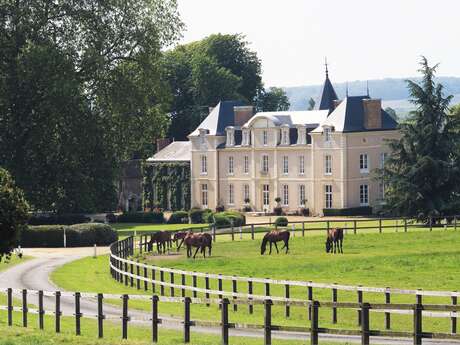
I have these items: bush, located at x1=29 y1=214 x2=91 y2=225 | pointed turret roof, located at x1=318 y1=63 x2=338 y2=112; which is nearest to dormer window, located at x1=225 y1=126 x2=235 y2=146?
pointed turret roof, located at x1=318 y1=63 x2=338 y2=112

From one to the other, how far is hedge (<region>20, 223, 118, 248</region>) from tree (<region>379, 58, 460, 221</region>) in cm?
1928

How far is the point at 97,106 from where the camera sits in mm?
76625

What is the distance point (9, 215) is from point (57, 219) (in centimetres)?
5031

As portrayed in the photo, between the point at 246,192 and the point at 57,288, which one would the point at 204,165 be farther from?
the point at 57,288

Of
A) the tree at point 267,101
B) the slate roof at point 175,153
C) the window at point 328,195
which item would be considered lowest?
the window at point 328,195

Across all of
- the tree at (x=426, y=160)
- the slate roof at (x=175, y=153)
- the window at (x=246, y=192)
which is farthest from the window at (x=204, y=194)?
the tree at (x=426, y=160)

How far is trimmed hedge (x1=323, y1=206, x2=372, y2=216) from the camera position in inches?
3634

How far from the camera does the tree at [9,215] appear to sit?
98.7 ft

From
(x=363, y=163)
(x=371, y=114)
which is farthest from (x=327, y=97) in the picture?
(x=363, y=163)

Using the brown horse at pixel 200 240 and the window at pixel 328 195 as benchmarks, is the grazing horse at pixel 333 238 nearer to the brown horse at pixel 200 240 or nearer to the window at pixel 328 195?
the brown horse at pixel 200 240

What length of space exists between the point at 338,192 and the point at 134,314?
209ft

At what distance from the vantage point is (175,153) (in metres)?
109

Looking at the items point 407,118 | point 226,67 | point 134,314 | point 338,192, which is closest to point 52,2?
point 407,118

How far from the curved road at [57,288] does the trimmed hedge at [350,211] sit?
106 ft
